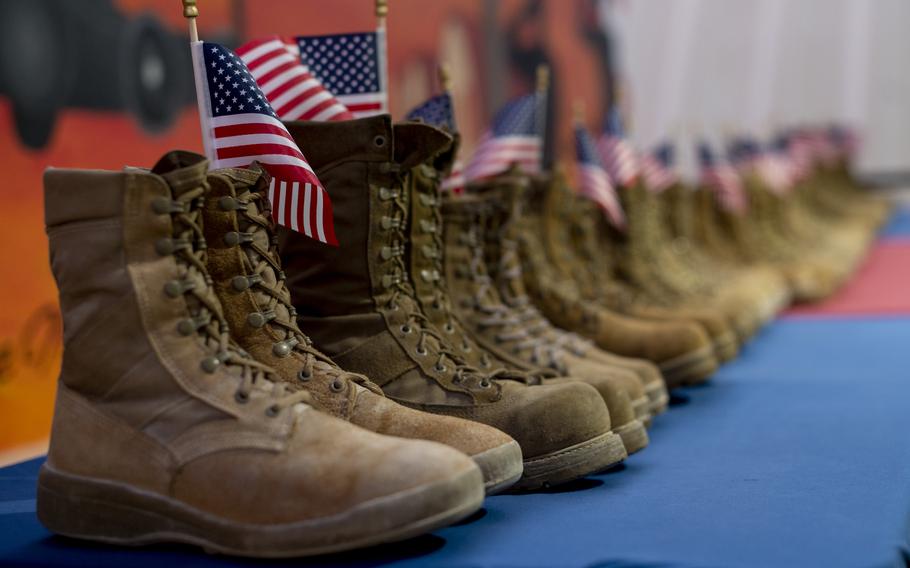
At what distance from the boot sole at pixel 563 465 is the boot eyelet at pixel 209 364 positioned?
62 cm

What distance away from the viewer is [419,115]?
8.80ft

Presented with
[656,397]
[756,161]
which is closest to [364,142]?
[656,397]

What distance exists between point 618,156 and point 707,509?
2318 millimetres

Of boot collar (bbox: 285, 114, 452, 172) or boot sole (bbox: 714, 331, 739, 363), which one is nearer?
boot collar (bbox: 285, 114, 452, 172)

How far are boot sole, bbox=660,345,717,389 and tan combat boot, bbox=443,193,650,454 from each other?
1.91ft

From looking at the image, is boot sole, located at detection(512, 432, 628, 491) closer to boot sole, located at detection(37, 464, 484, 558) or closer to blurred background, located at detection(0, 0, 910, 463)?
boot sole, located at detection(37, 464, 484, 558)

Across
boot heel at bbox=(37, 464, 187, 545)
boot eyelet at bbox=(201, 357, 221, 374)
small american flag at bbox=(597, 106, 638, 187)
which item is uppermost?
small american flag at bbox=(597, 106, 638, 187)

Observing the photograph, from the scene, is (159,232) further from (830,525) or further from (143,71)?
(143,71)

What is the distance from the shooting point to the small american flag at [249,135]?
6.40ft

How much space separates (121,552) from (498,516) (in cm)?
58

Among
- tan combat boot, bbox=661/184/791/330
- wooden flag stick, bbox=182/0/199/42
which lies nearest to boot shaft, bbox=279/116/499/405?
wooden flag stick, bbox=182/0/199/42

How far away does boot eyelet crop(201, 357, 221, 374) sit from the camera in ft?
5.58

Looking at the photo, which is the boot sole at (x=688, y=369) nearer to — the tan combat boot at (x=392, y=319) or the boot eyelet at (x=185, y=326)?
the tan combat boot at (x=392, y=319)

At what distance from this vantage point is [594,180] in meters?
3.60
